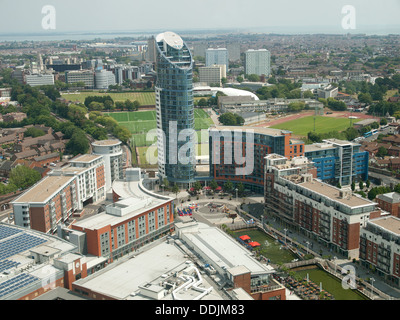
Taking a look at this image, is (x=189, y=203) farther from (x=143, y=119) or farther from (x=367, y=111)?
(x=367, y=111)

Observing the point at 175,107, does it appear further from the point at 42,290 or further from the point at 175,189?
the point at 42,290

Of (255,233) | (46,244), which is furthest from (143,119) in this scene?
(46,244)

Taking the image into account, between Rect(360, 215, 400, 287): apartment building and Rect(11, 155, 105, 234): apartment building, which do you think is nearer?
Rect(360, 215, 400, 287): apartment building

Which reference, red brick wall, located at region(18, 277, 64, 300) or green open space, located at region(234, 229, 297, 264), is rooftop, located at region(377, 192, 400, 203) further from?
red brick wall, located at region(18, 277, 64, 300)

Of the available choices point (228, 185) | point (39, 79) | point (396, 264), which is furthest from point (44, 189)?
point (39, 79)

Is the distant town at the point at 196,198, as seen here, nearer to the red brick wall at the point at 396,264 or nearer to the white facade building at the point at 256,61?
the red brick wall at the point at 396,264

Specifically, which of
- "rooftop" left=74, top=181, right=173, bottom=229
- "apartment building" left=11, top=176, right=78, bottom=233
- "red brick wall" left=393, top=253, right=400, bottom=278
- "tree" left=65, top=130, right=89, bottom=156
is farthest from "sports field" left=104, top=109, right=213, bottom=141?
"red brick wall" left=393, top=253, right=400, bottom=278
